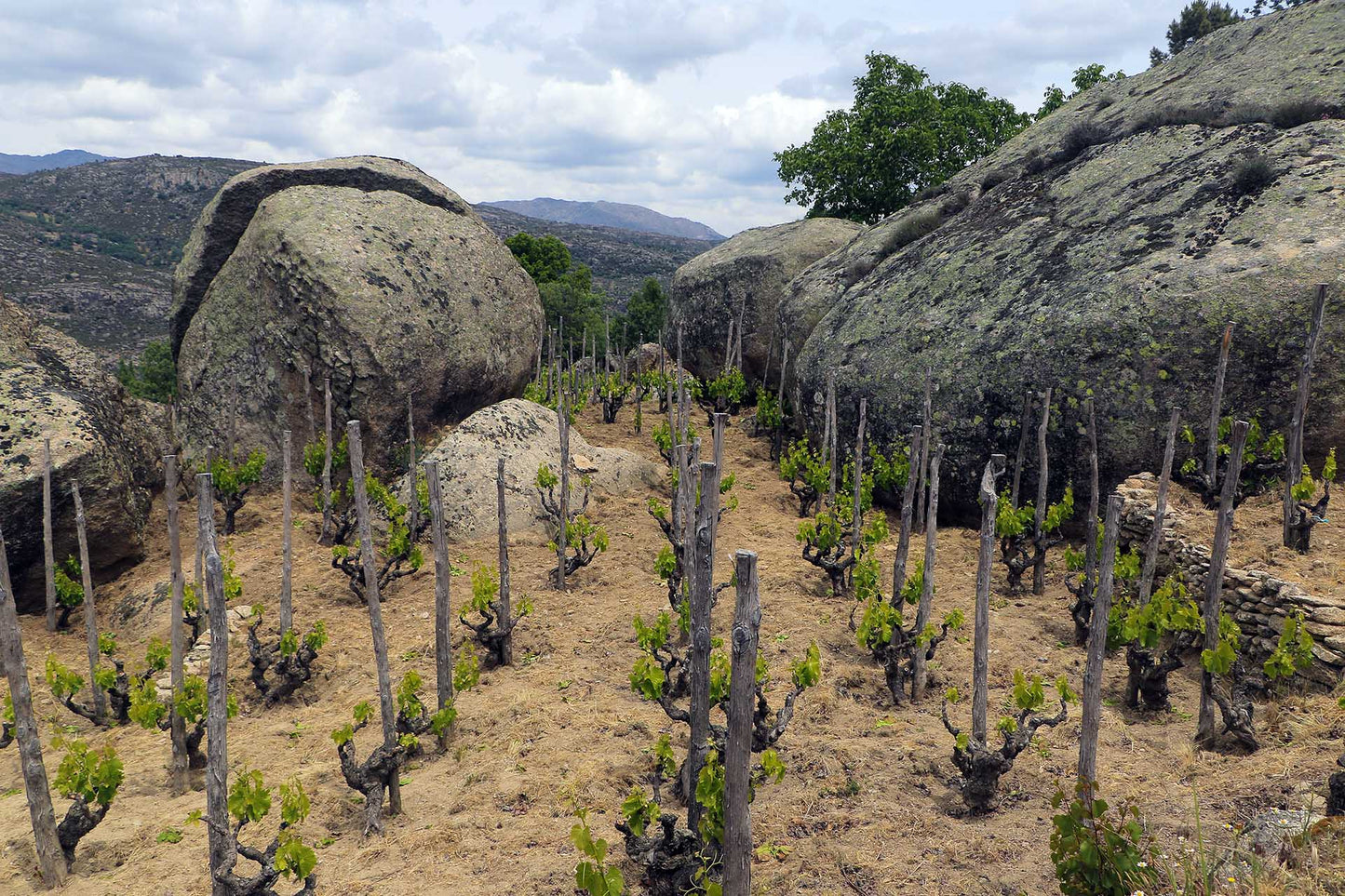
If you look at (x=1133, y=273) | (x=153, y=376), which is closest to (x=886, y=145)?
(x=1133, y=273)

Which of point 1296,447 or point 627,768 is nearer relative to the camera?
point 627,768

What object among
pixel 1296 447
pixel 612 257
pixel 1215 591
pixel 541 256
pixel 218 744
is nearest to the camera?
pixel 218 744

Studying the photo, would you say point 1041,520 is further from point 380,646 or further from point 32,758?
point 32,758

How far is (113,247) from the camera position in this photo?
234 feet

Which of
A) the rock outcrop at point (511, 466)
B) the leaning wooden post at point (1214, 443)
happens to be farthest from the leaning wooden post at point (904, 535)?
the rock outcrop at point (511, 466)

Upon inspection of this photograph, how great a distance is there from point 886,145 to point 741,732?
94.4 ft

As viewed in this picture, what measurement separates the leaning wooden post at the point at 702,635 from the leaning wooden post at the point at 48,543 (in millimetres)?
8855

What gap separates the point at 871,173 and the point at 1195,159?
53.1 ft

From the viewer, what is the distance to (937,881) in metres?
5.53

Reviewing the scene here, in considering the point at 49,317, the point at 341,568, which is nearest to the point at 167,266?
the point at 49,317

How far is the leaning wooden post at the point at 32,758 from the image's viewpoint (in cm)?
596

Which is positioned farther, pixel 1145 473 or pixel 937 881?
pixel 1145 473

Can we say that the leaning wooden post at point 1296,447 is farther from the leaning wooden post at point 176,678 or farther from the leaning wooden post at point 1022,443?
the leaning wooden post at point 176,678

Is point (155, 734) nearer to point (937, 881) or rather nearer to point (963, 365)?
point (937, 881)
